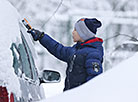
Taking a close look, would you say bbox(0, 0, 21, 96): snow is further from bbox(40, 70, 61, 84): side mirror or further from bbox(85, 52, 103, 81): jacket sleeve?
bbox(40, 70, 61, 84): side mirror

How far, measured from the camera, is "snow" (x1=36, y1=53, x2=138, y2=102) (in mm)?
1544

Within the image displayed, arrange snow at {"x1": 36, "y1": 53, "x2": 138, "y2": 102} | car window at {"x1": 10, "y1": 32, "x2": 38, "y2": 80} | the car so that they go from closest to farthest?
snow at {"x1": 36, "y1": 53, "x2": 138, "y2": 102} < the car < car window at {"x1": 10, "y1": 32, "x2": 38, "y2": 80}

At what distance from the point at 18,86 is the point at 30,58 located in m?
1.07

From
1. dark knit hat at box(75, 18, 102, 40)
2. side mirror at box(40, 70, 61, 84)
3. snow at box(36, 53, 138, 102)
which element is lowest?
snow at box(36, 53, 138, 102)

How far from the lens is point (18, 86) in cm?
215

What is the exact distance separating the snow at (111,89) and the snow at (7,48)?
480mm

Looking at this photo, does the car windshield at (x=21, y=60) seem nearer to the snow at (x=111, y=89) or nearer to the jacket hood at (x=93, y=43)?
the jacket hood at (x=93, y=43)

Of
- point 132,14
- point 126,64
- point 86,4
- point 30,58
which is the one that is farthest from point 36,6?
point 126,64

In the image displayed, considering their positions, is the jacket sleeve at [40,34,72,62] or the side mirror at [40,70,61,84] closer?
the side mirror at [40,70,61,84]

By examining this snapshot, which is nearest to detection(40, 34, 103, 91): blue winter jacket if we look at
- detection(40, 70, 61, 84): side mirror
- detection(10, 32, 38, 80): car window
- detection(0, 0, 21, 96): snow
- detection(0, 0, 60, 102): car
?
detection(40, 70, 61, 84): side mirror

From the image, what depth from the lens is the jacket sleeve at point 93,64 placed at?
3.02 metres

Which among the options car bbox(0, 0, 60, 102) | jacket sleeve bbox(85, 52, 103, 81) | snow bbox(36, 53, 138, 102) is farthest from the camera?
jacket sleeve bbox(85, 52, 103, 81)

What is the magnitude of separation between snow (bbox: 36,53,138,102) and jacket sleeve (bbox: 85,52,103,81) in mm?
1316

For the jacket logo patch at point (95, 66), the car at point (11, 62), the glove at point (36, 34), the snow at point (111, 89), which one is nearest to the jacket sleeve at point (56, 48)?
the glove at point (36, 34)
